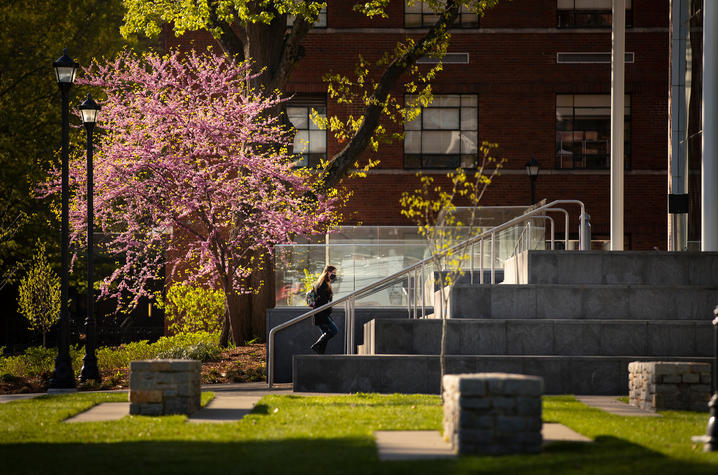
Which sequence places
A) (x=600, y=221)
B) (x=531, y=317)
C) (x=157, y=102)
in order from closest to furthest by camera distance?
(x=531, y=317) < (x=157, y=102) < (x=600, y=221)

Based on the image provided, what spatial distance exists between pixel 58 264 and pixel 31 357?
Answer: 11696 mm

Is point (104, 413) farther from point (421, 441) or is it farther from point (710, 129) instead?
point (710, 129)

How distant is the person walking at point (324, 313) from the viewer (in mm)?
20656

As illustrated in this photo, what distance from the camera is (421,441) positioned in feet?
34.0

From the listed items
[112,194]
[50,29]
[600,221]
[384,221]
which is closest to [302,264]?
[112,194]

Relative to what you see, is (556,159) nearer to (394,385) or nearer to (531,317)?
(531,317)

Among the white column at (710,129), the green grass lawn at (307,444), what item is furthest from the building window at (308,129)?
the green grass lawn at (307,444)

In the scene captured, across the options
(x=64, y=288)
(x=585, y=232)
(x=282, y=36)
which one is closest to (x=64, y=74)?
(x=64, y=288)

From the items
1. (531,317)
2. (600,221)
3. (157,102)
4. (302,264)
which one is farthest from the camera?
(600,221)

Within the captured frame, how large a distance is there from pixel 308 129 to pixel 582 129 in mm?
9419

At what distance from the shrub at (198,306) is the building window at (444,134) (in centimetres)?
902

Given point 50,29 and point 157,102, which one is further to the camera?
Result: point 50,29

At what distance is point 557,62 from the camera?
3588cm

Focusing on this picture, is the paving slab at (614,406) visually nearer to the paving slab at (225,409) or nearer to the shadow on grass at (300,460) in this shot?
the shadow on grass at (300,460)
